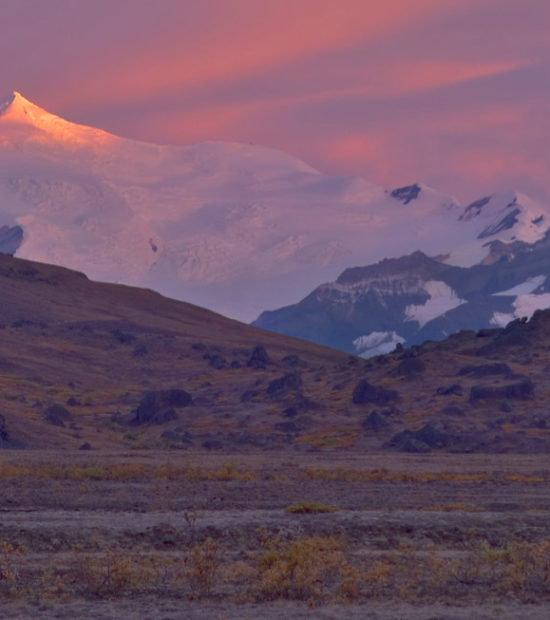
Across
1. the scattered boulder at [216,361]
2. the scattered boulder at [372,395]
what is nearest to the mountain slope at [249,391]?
the scattered boulder at [372,395]

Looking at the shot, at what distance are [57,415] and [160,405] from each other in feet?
29.0

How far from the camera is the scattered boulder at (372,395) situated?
64.1 meters

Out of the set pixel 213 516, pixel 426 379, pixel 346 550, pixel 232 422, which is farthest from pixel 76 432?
pixel 346 550

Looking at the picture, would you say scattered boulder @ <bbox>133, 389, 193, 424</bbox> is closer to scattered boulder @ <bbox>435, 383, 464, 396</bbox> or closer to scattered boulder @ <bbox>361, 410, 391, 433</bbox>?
scattered boulder @ <bbox>361, 410, 391, 433</bbox>

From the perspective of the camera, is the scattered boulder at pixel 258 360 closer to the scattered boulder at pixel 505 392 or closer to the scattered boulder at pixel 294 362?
the scattered boulder at pixel 294 362

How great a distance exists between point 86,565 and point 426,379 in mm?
53171

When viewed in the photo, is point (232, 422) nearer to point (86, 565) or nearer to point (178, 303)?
point (86, 565)

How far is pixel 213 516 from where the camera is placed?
70.1 feet

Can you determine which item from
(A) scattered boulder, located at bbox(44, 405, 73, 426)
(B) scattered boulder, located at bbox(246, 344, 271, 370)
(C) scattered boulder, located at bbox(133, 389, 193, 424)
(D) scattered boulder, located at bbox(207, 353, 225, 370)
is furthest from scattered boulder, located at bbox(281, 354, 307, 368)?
(A) scattered boulder, located at bbox(44, 405, 73, 426)

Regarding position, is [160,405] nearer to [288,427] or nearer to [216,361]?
[288,427]

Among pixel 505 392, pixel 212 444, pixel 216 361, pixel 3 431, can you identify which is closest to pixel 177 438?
pixel 212 444

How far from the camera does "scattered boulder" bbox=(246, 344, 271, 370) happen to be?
9056 centimetres

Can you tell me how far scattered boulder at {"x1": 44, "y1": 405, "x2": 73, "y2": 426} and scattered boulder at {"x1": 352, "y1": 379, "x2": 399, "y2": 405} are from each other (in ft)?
46.0

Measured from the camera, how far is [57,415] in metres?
59.8
